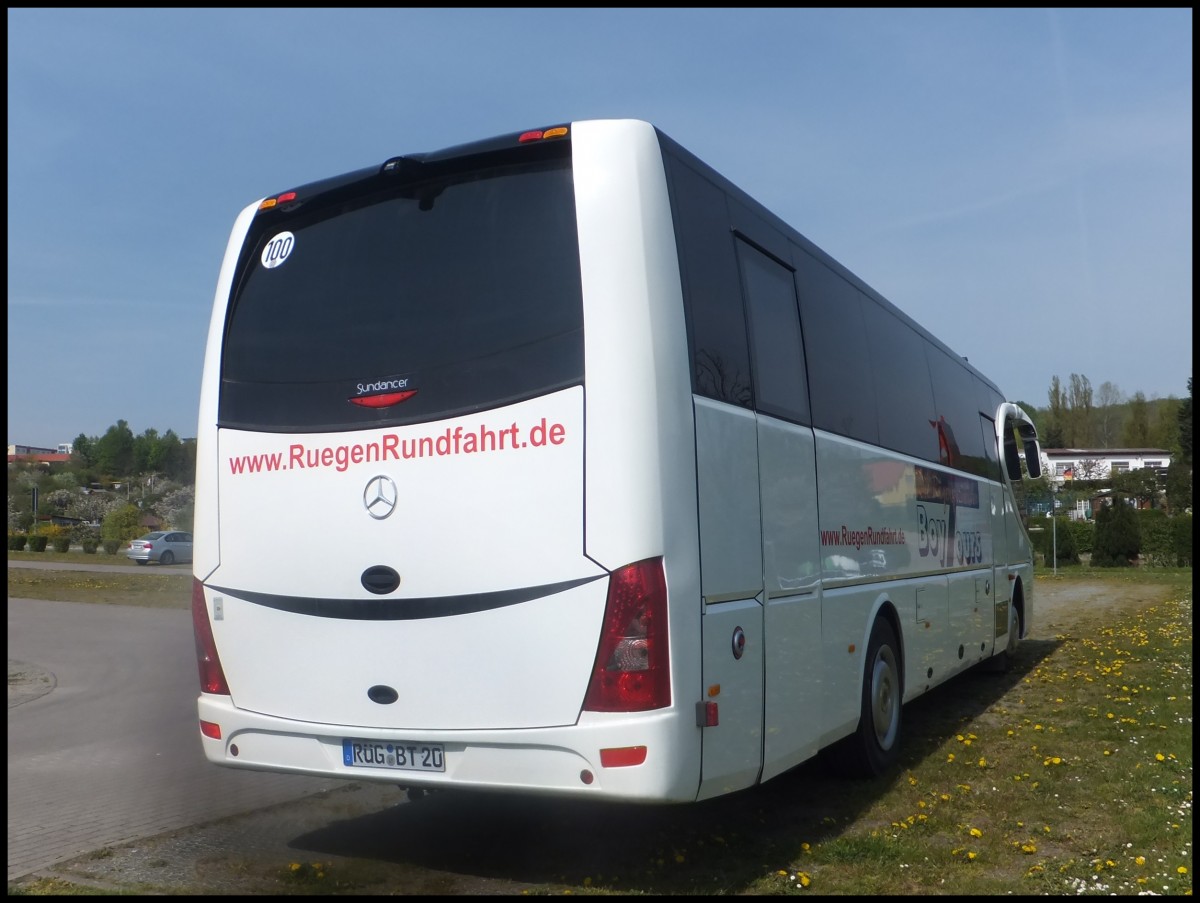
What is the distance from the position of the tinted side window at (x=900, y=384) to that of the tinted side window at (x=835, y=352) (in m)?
A: 0.25

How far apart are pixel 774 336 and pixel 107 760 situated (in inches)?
243

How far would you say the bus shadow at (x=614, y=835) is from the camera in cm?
560

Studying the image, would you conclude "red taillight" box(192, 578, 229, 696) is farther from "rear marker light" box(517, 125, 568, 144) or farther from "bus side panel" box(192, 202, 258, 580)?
"rear marker light" box(517, 125, 568, 144)

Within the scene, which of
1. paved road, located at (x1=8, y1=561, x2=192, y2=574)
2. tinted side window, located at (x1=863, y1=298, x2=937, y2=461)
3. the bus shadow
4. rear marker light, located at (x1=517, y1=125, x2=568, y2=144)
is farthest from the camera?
paved road, located at (x1=8, y1=561, x2=192, y2=574)

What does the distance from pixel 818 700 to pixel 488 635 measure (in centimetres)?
225

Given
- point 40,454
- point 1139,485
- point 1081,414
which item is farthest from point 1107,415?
point 40,454

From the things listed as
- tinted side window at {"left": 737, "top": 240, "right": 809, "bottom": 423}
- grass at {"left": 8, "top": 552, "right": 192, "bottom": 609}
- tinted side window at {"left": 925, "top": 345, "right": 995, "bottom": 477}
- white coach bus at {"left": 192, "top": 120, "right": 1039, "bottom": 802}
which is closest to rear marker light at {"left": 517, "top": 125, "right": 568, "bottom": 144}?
white coach bus at {"left": 192, "top": 120, "right": 1039, "bottom": 802}

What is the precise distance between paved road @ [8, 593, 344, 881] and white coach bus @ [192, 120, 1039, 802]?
4.35ft

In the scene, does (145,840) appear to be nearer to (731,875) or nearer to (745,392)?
(731,875)

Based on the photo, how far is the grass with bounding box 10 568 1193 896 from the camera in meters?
5.43

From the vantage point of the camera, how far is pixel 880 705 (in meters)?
7.80

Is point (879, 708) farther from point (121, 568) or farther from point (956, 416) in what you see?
point (121, 568)

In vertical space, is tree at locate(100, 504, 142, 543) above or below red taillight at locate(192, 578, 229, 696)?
above

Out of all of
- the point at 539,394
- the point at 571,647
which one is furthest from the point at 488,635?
the point at 539,394
